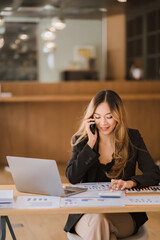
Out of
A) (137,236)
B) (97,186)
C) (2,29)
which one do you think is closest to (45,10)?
(2,29)

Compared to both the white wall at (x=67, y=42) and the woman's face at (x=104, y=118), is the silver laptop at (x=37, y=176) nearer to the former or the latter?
the woman's face at (x=104, y=118)

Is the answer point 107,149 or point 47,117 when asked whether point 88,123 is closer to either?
point 107,149

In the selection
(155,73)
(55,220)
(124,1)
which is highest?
(124,1)

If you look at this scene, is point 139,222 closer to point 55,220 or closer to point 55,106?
point 55,220

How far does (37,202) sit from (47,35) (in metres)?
5.02

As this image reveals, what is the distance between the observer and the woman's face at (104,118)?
2.38m

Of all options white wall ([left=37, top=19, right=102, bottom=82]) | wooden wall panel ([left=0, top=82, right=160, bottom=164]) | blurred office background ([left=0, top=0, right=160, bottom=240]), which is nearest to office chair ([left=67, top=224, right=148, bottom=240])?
blurred office background ([left=0, top=0, right=160, bottom=240])

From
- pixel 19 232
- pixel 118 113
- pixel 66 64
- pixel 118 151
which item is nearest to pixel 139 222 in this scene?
pixel 118 151

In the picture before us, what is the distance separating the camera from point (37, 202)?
6.32ft

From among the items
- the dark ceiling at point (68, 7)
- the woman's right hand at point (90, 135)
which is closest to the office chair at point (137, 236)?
the woman's right hand at point (90, 135)

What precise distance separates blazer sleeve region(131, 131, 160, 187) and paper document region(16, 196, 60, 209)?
48 centimetres

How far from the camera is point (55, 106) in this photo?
6305 mm

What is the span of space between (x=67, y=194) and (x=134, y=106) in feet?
14.9

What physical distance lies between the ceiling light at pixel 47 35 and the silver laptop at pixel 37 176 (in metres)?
4.77
